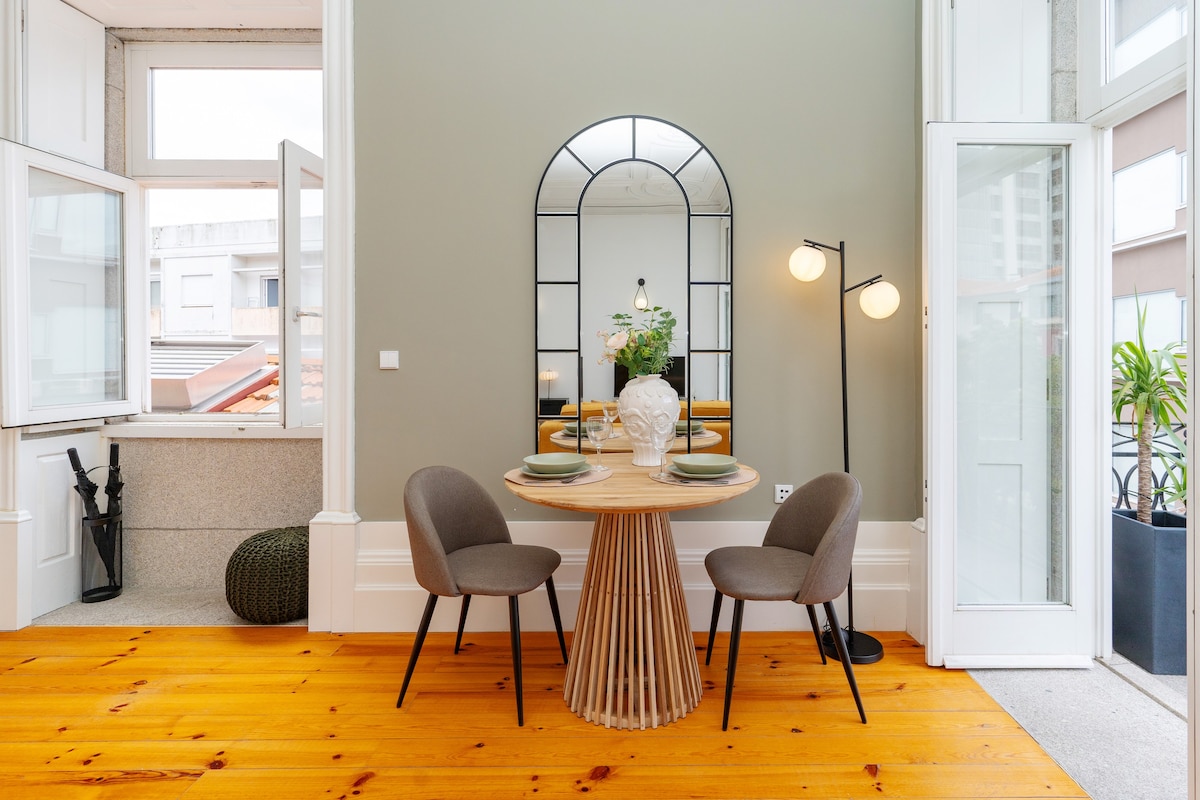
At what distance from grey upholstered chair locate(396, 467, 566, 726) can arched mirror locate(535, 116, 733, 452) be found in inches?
25.4

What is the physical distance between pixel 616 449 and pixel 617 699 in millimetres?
1004

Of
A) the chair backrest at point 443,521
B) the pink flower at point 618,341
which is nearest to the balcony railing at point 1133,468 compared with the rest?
the pink flower at point 618,341

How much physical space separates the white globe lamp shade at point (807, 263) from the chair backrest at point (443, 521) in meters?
1.56

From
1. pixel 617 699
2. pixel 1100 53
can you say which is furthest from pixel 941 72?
pixel 617 699

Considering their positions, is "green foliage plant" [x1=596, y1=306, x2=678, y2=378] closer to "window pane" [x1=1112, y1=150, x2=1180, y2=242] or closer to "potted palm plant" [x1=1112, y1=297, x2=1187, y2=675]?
"potted palm plant" [x1=1112, y1=297, x2=1187, y2=675]

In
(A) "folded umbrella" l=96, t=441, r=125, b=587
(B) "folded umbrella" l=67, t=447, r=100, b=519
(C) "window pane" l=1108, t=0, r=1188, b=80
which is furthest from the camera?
(A) "folded umbrella" l=96, t=441, r=125, b=587

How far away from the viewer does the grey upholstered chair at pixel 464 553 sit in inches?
78.2

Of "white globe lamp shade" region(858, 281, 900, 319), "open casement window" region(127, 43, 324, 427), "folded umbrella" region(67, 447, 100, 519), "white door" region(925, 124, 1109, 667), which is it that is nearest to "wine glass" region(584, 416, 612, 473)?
"white globe lamp shade" region(858, 281, 900, 319)

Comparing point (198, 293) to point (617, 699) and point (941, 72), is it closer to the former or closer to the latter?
point (617, 699)

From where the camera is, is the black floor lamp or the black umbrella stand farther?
the black umbrella stand

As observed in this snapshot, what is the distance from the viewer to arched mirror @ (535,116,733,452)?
2684 millimetres

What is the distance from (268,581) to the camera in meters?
2.71

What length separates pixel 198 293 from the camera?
3.43 meters

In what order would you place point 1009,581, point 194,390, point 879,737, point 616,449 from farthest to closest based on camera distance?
1. point 194,390
2. point 616,449
3. point 1009,581
4. point 879,737
